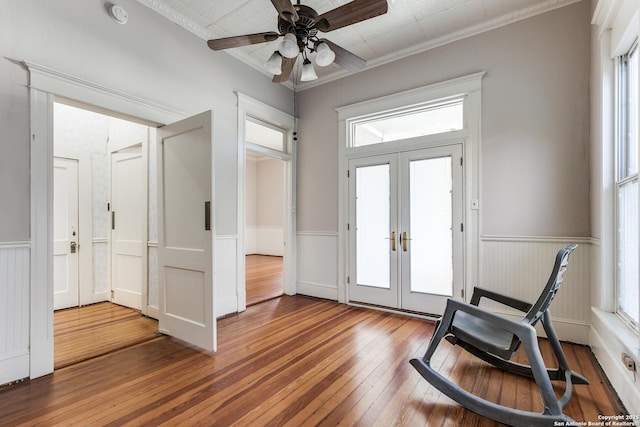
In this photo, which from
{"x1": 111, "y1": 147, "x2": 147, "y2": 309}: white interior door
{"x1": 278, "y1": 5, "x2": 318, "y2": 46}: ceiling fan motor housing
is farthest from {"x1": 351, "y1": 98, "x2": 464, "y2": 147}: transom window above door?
{"x1": 111, "y1": 147, "x2": 147, "y2": 309}: white interior door

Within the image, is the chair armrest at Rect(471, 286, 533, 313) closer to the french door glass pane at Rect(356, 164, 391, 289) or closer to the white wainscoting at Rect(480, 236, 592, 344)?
the white wainscoting at Rect(480, 236, 592, 344)

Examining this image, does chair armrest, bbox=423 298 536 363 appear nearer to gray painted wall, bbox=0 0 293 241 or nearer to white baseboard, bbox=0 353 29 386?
gray painted wall, bbox=0 0 293 241

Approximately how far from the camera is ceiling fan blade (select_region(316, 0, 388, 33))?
1907 millimetres

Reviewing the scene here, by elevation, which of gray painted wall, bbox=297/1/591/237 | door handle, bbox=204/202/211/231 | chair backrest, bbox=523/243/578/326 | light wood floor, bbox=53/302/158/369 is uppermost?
gray painted wall, bbox=297/1/591/237

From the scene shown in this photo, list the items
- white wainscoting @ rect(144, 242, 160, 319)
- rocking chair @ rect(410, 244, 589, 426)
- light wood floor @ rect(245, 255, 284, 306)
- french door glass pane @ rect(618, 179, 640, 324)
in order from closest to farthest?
1. rocking chair @ rect(410, 244, 589, 426)
2. french door glass pane @ rect(618, 179, 640, 324)
3. white wainscoting @ rect(144, 242, 160, 319)
4. light wood floor @ rect(245, 255, 284, 306)

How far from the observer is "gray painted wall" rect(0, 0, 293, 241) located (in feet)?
7.13

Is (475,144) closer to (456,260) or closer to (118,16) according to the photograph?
(456,260)

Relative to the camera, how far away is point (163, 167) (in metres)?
3.08

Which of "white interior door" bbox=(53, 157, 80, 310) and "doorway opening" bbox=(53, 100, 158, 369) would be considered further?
"white interior door" bbox=(53, 157, 80, 310)

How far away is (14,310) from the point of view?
2170 millimetres

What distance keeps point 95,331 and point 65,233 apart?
1.64 meters

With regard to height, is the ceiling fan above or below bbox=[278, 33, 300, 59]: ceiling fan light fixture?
above

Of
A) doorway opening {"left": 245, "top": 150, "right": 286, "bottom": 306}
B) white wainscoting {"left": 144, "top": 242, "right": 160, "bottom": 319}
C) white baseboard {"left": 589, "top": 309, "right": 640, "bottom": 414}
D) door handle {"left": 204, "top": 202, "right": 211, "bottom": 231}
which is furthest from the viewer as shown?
doorway opening {"left": 245, "top": 150, "right": 286, "bottom": 306}

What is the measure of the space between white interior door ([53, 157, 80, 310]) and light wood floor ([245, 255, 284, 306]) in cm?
233
